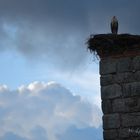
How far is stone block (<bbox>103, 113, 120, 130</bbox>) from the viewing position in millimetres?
10758

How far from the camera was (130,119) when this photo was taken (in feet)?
35.0

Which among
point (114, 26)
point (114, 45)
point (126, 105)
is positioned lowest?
point (126, 105)

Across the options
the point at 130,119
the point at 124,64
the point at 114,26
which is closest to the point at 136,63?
the point at 124,64

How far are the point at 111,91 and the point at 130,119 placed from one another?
0.62 m

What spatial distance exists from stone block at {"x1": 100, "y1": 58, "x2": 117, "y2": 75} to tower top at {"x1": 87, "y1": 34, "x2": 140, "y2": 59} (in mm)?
92

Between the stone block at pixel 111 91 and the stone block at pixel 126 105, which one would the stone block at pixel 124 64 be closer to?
the stone block at pixel 111 91

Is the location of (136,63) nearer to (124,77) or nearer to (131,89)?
(124,77)

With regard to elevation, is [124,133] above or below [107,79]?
below

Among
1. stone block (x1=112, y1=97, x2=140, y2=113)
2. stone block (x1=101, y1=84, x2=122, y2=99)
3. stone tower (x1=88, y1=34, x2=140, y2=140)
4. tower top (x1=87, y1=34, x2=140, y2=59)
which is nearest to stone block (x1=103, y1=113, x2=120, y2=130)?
stone tower (x1=88, y1=34, x2=140, y2=140)

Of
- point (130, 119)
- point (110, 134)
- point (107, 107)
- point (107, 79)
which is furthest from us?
point (107, 79)

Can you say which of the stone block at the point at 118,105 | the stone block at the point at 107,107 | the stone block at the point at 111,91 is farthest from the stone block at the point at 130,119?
the stone block at the point at 111,91

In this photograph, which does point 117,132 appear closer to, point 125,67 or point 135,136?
point 135,136

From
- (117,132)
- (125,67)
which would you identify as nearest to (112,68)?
(125,67)

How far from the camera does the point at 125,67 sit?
431 inches
